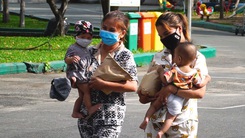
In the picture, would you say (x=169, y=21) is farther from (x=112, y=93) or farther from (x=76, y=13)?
(x=76, y=13)

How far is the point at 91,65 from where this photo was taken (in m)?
5.29

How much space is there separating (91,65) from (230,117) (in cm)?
499

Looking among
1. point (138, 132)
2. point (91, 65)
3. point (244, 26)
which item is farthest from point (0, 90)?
point (244, 26)

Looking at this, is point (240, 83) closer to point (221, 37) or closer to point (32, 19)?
point (221, 37)

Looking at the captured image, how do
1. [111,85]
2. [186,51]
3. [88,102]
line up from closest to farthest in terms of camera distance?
[186,51] < [111,85] < [88,102]

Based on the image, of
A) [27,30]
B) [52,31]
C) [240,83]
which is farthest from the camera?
[27,30]

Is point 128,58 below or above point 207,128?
above

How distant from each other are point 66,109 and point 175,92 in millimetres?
5835

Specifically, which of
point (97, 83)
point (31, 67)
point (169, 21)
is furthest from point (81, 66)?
point (31, 67)

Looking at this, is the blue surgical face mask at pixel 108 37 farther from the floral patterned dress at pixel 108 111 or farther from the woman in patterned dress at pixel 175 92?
the woman in patterned dress at pixel 175 92

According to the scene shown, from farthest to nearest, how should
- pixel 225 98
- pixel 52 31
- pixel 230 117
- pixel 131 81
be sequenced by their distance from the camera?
pixel 52 31, pixel 225 98, pixel 230 117, pixel 131 81

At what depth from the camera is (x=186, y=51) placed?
473 cm

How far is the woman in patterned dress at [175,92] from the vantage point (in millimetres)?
4857

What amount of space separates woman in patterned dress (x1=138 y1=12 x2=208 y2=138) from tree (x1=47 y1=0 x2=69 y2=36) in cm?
1707
